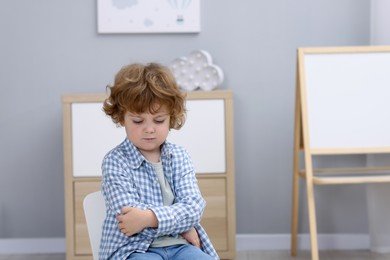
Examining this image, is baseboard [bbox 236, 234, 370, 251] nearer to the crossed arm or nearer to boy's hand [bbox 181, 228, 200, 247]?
boy's hand [bbox 181, 228, 200, 247]

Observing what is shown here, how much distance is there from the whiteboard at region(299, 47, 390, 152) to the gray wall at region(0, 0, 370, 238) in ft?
1.25

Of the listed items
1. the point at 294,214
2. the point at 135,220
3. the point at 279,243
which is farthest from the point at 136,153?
the point at 279,243

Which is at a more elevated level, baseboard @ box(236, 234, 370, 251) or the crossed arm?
the crossed arm

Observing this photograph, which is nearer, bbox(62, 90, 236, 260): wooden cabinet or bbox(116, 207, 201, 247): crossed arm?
bbox(116, 207, 201, 247): crossed arm

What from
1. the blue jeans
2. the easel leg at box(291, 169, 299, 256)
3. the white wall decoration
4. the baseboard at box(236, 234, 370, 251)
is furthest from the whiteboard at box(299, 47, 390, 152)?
the blue jeans

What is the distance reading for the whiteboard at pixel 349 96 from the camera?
2.79 meters

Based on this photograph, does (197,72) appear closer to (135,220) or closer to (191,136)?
(191,136)

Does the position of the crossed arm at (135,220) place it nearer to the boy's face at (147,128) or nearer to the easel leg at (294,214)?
the boy's face at (147,128)

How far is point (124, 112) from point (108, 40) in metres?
1.68

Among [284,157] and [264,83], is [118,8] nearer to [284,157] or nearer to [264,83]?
[264,83]

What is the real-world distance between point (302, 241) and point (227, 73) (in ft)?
2.86

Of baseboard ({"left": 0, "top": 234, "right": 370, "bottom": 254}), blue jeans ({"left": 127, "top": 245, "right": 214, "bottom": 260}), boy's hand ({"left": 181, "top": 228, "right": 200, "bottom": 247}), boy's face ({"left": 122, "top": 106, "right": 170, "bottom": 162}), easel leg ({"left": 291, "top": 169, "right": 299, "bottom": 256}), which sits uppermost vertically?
boy's face ({"left": 122, "top": 106, "right": 170, "bottom": 162})

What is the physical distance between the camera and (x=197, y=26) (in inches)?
125

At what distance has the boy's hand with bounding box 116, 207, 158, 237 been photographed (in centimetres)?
149
